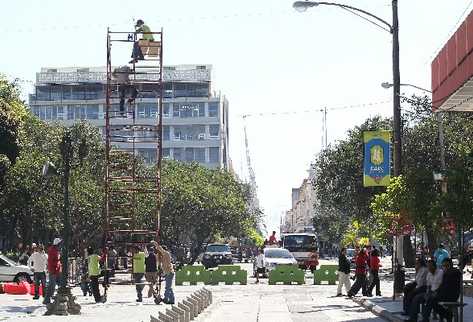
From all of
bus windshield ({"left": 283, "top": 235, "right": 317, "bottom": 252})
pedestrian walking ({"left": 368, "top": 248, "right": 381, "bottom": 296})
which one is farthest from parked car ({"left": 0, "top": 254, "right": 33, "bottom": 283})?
bus windshield ({"left": 283, "top": 235, "right": 317, "bottom": 252})

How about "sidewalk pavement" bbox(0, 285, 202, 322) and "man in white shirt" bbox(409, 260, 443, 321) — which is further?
"sidewalk pavement" bbox(0, 285, 202, 322)

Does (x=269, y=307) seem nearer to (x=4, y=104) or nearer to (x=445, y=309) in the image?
(x=445, y=309)

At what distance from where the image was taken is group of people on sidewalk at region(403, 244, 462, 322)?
18844mm

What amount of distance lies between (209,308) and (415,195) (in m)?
7.78

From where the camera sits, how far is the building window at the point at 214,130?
167375 mm

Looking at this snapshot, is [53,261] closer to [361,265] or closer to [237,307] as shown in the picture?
[237,307]

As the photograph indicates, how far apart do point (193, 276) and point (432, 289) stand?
81.4 feet

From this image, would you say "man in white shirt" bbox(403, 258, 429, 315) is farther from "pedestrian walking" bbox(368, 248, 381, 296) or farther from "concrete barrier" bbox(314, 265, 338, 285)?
"concrete barrier" bbox(314, 265, 338, 285)

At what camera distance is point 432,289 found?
66.1ft

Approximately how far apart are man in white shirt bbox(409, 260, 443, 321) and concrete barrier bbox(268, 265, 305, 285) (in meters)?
22.5

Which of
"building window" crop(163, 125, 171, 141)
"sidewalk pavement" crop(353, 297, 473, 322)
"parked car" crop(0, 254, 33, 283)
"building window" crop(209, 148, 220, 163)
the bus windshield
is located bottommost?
"sidewalk pavement" crop(353, 297, 473, 322)

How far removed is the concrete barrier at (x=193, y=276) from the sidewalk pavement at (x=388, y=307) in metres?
13.8

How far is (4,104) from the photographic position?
135 ft

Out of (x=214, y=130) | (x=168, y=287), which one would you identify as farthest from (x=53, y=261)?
(x=214, y=130)
